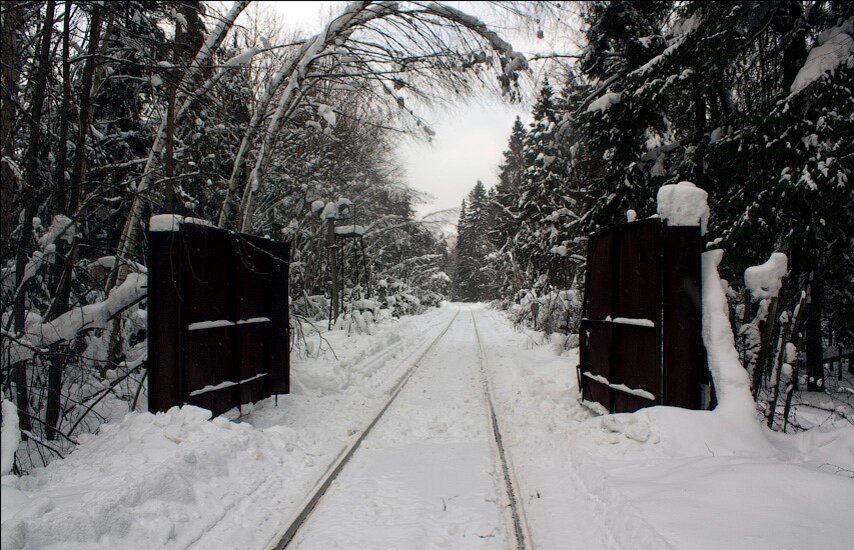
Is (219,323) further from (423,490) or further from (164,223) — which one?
(423,490)

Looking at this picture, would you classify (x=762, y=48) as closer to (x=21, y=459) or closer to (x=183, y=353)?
(x=183, y=353)

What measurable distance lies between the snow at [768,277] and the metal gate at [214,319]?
243 inches

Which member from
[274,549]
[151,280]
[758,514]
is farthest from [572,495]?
[151,280]

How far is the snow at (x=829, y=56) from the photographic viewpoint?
752cm

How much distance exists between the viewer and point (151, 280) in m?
5.83

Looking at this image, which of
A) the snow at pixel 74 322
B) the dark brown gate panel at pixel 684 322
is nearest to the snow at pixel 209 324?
the snow at pixel 74 322

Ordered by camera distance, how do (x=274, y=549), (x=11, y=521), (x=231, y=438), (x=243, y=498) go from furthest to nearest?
(x=231, y=438) < (x=243, y=498) < (x=274, y=549) < (x=11, y=521)

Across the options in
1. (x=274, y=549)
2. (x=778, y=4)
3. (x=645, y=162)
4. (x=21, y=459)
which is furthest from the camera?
(x=645, y=162)

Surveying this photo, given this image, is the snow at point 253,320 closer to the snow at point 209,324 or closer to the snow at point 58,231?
the snow at point 209,324

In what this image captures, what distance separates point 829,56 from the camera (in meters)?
7.61

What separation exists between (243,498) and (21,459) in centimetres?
335

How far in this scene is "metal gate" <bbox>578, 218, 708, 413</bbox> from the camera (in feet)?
19.3

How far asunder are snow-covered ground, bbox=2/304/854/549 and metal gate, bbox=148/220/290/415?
0.57 metres

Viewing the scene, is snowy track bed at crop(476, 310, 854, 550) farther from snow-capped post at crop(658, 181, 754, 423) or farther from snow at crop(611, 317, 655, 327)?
snow at crop(611, 317, 655, 327)
